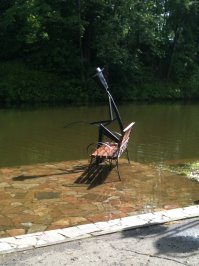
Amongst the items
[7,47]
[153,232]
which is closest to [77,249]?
[153,232]

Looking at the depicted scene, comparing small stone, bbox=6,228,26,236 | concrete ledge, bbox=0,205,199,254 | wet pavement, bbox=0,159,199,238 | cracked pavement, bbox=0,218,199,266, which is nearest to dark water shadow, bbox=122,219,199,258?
cracked pavement, bbox=0,218,199,266

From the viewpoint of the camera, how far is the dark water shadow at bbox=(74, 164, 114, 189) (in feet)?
27.6

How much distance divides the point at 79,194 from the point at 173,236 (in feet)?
8.71

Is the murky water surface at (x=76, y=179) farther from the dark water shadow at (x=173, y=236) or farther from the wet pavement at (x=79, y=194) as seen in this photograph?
the dark water shadow at (x=173, y=236)

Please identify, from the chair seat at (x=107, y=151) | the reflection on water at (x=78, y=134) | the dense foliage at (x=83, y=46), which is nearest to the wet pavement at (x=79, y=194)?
the chair seat at (x=107, y=151)

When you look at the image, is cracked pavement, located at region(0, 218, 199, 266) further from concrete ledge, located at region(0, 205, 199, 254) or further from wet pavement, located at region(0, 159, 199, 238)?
wet pavement, located at region(0, 159, 199, 238)

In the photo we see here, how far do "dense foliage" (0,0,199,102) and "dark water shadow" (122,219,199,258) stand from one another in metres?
23.4

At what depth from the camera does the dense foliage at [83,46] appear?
2986cm

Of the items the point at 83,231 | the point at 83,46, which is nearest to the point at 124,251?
the point at 83,231

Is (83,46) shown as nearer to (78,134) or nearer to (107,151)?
(78,134)

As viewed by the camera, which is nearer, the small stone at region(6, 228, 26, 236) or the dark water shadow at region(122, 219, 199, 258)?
the dark water shadow at region(122, 219, 199, 258)

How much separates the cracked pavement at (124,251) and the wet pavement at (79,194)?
39.4 inches

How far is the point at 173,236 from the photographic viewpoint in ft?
16.6

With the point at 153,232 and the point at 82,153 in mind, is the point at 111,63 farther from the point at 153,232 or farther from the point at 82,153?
the point at 153,232
